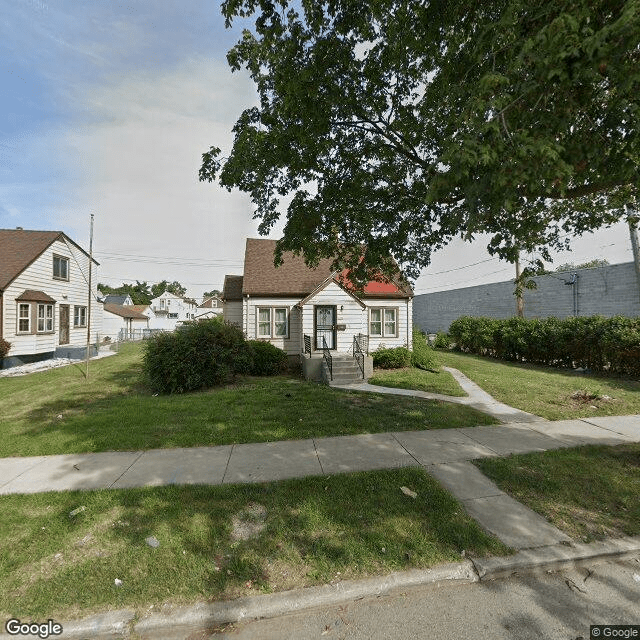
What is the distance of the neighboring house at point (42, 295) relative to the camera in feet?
53.9

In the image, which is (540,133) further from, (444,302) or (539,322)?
(444,302)

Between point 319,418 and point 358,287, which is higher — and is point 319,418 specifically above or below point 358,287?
below

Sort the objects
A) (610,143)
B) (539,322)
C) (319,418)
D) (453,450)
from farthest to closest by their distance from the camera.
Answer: (539,322)
(319,418)
(453,450)
(610,143)

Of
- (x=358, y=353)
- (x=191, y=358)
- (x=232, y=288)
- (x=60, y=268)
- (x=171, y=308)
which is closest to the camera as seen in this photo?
(x=191, y=358)

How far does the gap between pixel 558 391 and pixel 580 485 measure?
629cm

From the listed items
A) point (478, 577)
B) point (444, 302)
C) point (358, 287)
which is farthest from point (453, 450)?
point (444, 302)

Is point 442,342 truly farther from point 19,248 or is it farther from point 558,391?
point 19,248

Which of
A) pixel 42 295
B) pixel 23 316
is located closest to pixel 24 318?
pixel 23 316

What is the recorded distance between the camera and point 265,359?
13.4 metres

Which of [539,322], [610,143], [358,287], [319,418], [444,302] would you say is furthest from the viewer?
[444,302]

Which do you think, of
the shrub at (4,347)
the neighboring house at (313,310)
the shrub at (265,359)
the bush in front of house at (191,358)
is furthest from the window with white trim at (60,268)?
the shrub at (265,359)

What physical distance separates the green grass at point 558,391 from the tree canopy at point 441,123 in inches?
147

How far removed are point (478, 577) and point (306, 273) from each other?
50.4 feet

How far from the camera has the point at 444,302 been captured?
30.7 m
